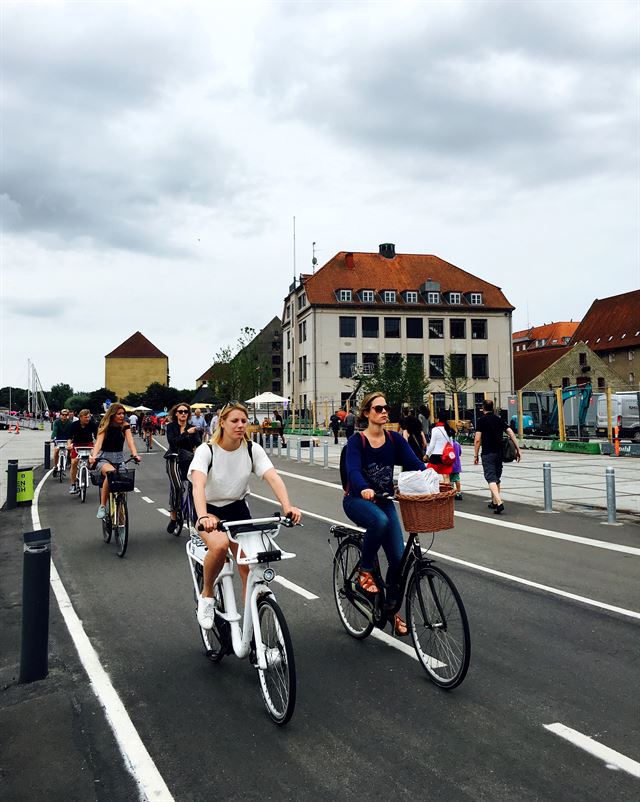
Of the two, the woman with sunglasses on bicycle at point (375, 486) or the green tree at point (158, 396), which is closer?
the woman with sunglasses on bicycle at point (375, 486)

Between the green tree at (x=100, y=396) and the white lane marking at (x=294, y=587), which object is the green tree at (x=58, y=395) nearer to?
the green tree at (x=100, y=396)

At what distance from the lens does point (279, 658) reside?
3.89 metres

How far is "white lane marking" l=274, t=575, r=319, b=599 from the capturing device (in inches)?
268

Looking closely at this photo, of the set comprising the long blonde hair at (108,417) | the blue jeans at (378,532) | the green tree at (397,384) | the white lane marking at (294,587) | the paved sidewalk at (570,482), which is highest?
the green tree at (397,384)

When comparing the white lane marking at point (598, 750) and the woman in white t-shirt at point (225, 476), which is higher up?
the woman in white t-shirt at point (225, 476)

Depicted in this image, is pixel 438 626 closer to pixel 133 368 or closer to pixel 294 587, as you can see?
pixel 294 587

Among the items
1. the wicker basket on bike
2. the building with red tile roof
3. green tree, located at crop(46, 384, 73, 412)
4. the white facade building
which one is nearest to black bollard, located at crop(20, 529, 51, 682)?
the wicker basket on bike

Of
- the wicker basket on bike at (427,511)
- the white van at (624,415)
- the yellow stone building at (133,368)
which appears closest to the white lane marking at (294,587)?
the wicker basket on bike at (427,511)

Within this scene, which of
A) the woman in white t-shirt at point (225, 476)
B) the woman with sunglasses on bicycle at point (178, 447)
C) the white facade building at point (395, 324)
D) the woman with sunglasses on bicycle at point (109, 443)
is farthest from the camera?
the white facade building at point (395, 324)

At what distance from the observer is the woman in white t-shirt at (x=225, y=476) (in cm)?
449

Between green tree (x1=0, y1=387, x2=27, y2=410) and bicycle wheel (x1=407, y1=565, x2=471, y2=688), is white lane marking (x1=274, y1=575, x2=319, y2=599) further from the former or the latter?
green tree (x1=0, y1=387, x2=27, y2=410)

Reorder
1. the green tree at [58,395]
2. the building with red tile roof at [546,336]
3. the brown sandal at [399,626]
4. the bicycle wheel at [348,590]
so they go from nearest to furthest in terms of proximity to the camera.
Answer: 1. the brown sandal at [399,626]
2. the bicycle wheel at [348,590]
3. the building with red tile roof at [546,336]
4. the green tree at [58,395]

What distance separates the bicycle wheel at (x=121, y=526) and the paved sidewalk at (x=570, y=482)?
779 cm

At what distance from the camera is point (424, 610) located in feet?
15.2
